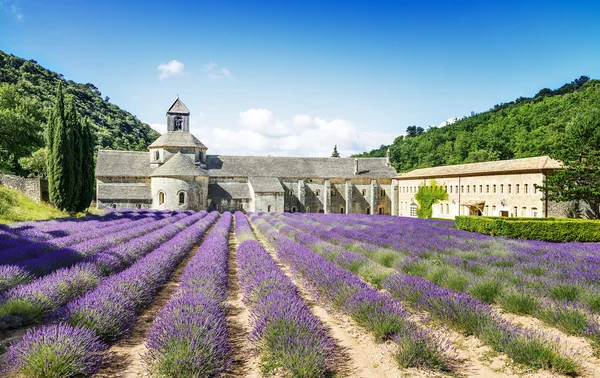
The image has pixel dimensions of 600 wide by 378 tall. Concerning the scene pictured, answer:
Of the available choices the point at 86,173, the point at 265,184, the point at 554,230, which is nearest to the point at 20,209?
the point at 86,173

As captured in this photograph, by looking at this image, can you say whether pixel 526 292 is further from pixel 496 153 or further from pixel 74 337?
pixel 496 153

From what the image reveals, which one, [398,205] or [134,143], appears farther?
[134,143]

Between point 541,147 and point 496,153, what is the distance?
411 inches

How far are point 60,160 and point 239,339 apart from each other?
66.5 feet

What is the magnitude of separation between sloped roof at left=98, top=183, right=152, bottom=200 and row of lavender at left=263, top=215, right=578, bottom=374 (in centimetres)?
3074

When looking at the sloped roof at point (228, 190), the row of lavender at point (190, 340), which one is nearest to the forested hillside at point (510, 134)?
the sloped roof at point (228, 190)

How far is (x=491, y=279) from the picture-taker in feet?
21.0

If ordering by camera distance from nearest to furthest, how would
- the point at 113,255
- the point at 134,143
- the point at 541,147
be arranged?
the point at 113,255 → the point at 541,147 → the point at 134,143

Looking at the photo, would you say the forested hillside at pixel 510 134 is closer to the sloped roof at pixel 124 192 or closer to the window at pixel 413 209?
the window at pixel 413 209

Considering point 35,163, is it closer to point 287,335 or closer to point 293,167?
point 293,167

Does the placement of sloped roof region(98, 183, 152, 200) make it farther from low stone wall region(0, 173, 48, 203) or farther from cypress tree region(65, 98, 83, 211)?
cypress tree region(65, 98, 83, 211)

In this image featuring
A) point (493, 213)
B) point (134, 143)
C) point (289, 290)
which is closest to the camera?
point (289, 290)

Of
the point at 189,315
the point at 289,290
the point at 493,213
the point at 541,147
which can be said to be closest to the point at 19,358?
the point at 189,315

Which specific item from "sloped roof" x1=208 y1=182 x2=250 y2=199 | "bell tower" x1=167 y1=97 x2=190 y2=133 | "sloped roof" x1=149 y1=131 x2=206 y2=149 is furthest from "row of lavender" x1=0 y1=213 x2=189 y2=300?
"bell tower" x1=167 y1=97 x2=190 y2=133
